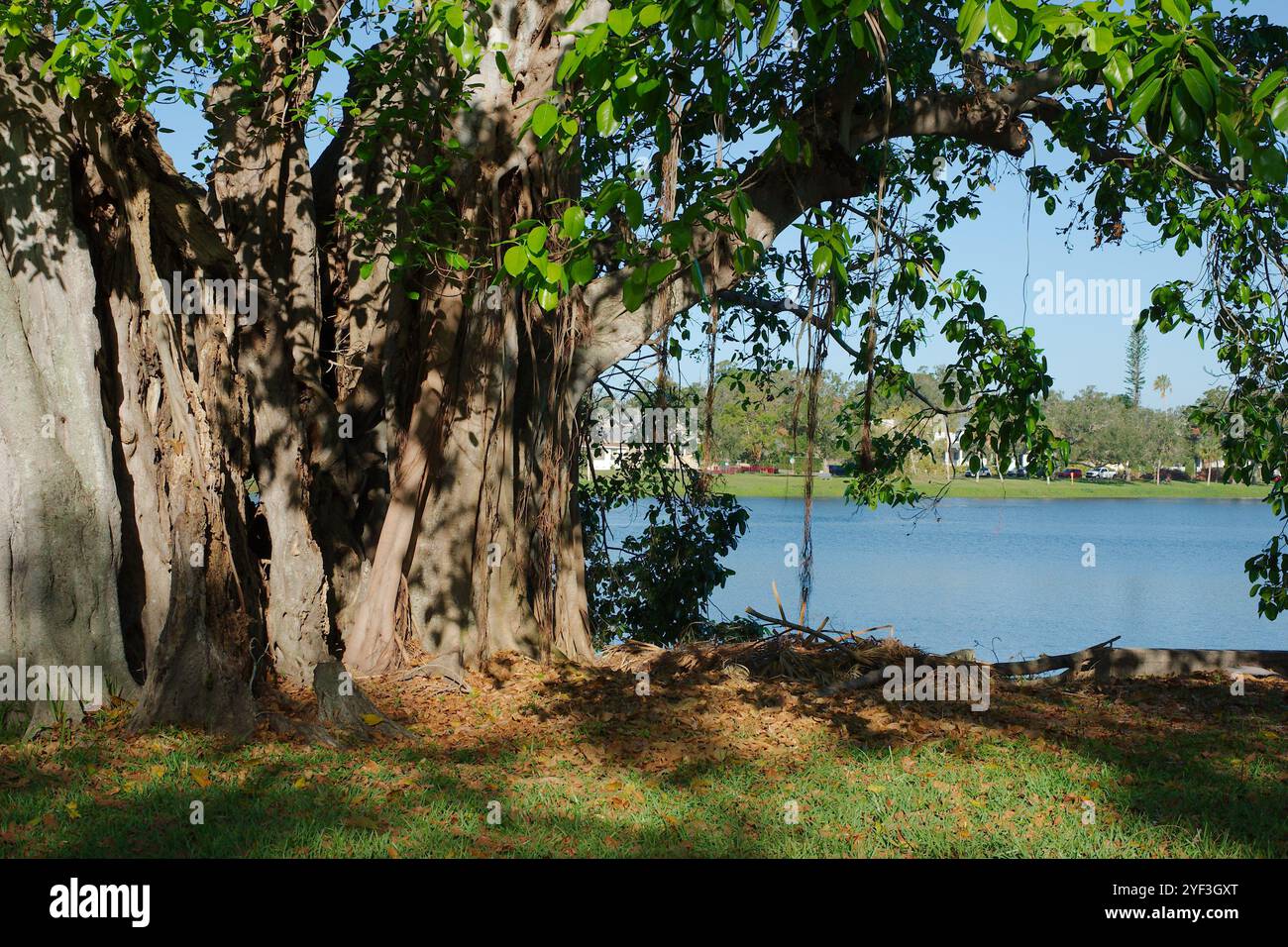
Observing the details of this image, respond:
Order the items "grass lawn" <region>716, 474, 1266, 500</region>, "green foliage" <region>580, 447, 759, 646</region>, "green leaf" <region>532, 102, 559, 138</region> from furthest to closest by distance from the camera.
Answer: "grass lawn" <region>716, 474, 1266, 500</region> < "green foliage" <region>580, 447, 759, 646</region> < "green leaf" <region>532, 102, 559, 138</region>

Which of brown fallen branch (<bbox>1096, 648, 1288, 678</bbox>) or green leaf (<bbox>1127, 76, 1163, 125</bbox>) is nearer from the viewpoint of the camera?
green leaf (<bbox>1127, 76, 1163, 125</bbox>)

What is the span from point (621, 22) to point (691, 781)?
11.2 ft

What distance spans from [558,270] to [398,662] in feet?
11.7

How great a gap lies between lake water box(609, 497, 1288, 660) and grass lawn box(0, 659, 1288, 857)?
278cm

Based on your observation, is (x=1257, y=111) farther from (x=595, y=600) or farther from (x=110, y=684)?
(x=595, y=600)

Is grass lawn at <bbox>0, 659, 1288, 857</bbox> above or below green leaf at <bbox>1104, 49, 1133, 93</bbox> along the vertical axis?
below

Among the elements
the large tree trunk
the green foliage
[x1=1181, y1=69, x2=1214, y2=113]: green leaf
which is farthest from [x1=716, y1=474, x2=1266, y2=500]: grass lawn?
[x1=1181, y1=69, x2=1214, y2=113]: green leaf

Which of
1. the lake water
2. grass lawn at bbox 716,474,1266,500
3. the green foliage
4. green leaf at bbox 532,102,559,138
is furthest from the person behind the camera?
grass lawn at bbox 716,474,1266,500

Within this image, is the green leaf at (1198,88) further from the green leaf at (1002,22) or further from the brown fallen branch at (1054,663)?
the brown fallen branch at (1054,663)

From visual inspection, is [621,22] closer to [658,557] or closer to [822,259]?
[822,259]

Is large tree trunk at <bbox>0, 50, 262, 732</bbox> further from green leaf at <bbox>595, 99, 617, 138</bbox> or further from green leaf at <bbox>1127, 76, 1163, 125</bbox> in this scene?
green leaf at <bbox>1127, 76, 1163, 125</bbox>

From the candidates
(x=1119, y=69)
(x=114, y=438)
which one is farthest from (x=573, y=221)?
(x=114, y=438)

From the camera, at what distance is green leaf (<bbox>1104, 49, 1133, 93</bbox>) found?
12.2 feet

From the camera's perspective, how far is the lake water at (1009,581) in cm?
1833
